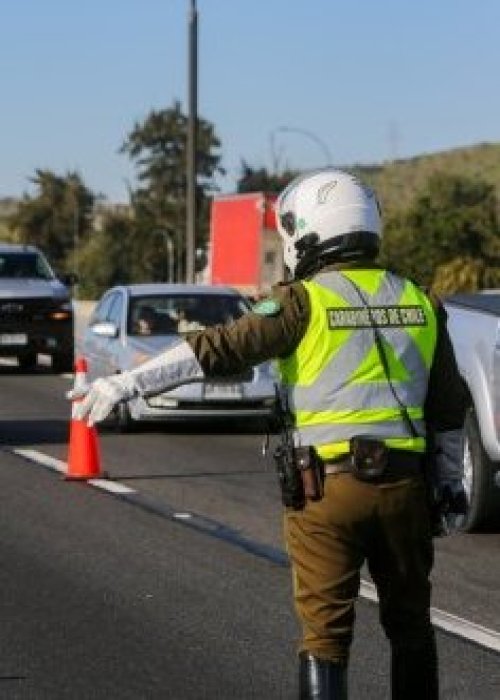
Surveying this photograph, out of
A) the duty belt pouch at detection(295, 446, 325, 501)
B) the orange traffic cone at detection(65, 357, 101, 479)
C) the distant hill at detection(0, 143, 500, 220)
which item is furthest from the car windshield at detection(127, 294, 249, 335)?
the distant hill at detection(0, 143, 500, 220)

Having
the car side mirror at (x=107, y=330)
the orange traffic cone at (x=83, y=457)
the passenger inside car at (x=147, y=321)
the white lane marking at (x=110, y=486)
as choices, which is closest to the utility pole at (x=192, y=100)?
the passenger inside car at (x=147, y=321)

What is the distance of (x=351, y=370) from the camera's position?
4.11 metres

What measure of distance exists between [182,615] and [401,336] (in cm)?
320

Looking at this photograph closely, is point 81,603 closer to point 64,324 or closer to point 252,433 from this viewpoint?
point 252,433

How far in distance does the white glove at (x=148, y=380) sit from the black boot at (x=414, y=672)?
0.93 meters

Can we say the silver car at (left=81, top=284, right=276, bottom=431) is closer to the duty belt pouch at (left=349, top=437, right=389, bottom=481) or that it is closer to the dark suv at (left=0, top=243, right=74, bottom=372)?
the dark suv at (left=0, top=243, right=74, bottom=372)

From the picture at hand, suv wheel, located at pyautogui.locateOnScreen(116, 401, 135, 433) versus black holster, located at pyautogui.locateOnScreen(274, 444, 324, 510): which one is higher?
black holster, located at pyautogui.locateOnScreen(274, 444, 324, 510)

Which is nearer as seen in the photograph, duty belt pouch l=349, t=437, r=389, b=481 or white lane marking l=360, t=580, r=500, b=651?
duty belt pouch l=349, t=437, r=389, b=481

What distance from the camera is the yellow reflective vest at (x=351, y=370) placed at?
4109 mm

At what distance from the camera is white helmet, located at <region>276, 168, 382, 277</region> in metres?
4.23

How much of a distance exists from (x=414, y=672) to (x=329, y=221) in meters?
1.23

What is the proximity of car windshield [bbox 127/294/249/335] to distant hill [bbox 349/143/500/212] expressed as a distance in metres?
93.4

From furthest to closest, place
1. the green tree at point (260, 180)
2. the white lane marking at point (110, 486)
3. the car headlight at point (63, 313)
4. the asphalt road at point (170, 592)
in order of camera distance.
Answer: the green tree at point (260, 180) < the car headlight at point (63, 313) < the white lane marking at point (110, 486) < the asphalt road at point (170, 592)

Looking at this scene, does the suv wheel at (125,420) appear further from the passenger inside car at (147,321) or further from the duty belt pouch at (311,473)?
the duty belt pouch at (311,473)
